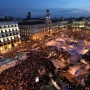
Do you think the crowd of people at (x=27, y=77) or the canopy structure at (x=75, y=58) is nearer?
the crowd of people at (x=27, y=77)

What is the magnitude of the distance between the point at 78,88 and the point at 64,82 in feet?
7.88

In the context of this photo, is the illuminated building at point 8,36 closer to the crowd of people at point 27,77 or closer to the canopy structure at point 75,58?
the crowd of people at point 27,77

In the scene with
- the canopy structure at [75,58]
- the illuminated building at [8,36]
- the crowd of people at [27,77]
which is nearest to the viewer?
the crowd of people at [27,77]

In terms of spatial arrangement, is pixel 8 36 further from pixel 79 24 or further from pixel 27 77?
pixel 79 24

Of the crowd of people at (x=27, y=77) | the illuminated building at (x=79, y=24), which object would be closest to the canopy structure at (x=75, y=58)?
the crowd of people at (x=27, y=77)

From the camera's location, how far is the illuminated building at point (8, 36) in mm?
51781

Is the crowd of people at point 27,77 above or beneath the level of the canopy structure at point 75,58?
beneath

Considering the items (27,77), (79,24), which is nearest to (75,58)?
(27,77)

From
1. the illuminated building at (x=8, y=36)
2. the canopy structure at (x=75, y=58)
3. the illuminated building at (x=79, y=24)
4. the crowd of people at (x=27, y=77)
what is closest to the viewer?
the crowd of people at (x=27, y=77)

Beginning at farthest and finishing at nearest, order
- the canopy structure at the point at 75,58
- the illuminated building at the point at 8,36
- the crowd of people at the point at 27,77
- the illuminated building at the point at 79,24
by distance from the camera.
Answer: the illuminated building at the point at 79,24
the illuminated building at the point at 8,36
the canopy structure at the point at 75,58
the crowd of people at the point at 27,77

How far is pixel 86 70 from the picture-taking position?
2503 centimetres

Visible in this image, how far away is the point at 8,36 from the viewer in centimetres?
5412

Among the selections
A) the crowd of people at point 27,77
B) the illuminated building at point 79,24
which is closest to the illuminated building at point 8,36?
the crowd of people at point 27,77

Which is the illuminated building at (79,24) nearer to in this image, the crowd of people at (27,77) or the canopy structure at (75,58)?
the canopy structure at (75,58)
